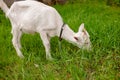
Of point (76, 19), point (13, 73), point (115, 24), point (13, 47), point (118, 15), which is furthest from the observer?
point (118, 15)

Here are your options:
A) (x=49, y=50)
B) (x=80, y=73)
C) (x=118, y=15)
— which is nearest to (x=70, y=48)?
(x=49, y=50)

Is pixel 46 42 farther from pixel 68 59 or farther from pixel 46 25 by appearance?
pixel 68 59

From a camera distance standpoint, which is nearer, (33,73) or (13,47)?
(33,73)

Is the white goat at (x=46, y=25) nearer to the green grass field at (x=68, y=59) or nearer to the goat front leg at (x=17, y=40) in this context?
the goat front leg at (x=17, y=40)

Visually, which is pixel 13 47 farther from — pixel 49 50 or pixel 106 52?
pixel 106 52

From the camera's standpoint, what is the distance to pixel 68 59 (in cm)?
703

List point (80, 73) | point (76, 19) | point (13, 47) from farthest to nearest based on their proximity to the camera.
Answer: point (76, 19) → point (13, 47) → point (80, 73)

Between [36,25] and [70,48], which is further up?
[36,25]

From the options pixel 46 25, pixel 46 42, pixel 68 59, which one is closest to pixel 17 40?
pixel 46 42

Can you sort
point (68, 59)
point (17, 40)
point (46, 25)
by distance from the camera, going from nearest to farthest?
point (68, 59), point (46, 25), point (17, 40)

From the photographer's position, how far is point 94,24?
946 centimetres

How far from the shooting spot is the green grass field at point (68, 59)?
657cm

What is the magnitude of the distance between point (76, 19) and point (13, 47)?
240 centimetres

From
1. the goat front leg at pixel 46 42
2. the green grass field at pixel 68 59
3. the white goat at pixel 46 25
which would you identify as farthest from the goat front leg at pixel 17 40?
the goat front leg at pixel 46 42
